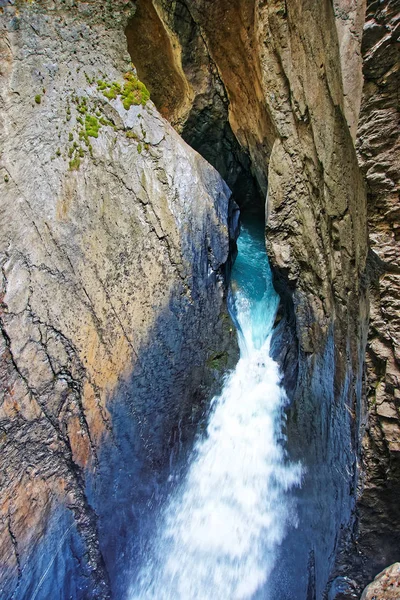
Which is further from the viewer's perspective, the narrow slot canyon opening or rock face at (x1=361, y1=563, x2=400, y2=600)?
the narrow slot canyon opening

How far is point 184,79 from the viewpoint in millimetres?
8914

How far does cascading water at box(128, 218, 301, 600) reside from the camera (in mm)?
5652

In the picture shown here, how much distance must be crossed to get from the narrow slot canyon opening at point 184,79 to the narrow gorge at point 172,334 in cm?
37

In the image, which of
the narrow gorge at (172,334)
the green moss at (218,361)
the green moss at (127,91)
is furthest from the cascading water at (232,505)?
the green moss at (127,91)

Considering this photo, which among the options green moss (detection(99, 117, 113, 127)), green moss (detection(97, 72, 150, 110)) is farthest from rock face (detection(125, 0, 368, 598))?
green moss (detection(99, 117, 113, 127))

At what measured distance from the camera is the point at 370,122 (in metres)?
3.04

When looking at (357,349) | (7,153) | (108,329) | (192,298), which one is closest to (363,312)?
(357,349)

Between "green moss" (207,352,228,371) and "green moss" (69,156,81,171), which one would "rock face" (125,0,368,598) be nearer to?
"green moss" (207,352,228,371)

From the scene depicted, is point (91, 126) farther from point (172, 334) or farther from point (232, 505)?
point (232, 505)

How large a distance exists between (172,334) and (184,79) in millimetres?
7300

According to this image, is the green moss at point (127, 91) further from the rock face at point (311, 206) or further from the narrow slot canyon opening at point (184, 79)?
the rock face at point (311, 206)

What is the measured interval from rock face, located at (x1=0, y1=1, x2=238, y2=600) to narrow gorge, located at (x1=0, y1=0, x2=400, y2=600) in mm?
34

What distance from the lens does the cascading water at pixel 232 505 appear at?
5.65 m

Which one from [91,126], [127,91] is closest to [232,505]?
[91,126]
